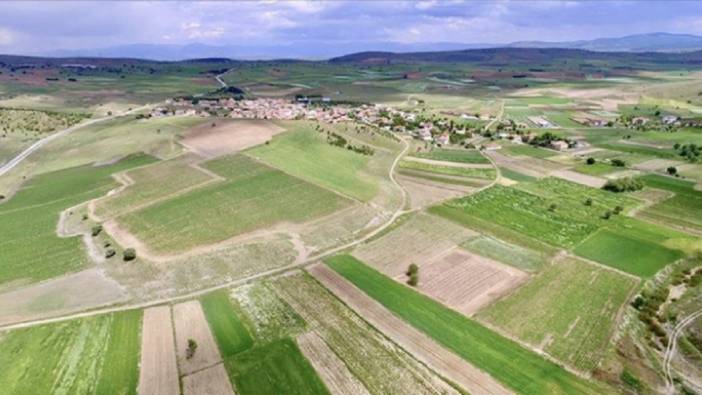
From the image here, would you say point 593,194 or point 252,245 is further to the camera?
point 593,194

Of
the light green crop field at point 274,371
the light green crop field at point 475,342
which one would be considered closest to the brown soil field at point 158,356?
the light green crop field at point 274,371

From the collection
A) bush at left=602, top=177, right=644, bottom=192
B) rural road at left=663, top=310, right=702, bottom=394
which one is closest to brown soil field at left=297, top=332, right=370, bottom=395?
rural road at left=663, top=310, right=702, bottom=394

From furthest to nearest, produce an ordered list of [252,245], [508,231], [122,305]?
[508,231], [252,245], [122,305]

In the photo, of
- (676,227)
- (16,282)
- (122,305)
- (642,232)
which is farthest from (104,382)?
(676,227)

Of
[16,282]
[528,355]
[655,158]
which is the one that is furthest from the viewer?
[655,158]

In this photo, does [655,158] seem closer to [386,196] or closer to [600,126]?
[600,126]

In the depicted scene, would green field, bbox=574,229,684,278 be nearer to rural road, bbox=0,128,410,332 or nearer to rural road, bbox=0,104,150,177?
rural road, bbox=0,128,410,332

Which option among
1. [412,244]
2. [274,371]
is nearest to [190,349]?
[274,371]
